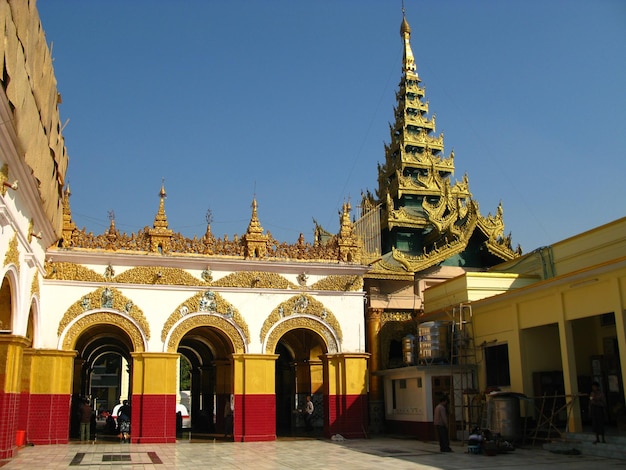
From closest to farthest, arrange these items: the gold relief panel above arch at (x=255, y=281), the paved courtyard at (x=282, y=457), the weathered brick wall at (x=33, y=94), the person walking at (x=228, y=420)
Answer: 1. the weathered brick wall at (x=33, y=94)
2. the paved courtyard at (x=282, y=457)
3. the gold relief panel above arch at (x=255, y=281)
4. the person walking at (x=228, y=420)

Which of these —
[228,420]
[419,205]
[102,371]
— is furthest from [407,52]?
[102,371]

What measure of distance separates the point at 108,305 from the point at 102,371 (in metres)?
29.1

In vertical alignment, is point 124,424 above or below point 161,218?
below

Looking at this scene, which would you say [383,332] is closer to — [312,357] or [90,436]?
[312,357]

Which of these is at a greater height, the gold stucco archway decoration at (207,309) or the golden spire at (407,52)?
the golden spire at (407,52)

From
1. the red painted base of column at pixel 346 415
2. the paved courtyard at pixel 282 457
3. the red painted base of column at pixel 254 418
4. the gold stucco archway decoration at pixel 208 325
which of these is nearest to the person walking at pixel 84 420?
the paved courtyard at pixel 282 457

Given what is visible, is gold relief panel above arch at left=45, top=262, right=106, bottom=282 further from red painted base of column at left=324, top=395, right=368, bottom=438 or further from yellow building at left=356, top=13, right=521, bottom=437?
yellow building at left=356, top=13, right=521, bottom=437

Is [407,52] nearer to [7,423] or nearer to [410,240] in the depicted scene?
[410,240]

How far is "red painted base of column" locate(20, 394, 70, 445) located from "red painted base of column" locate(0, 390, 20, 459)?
8.24 feet

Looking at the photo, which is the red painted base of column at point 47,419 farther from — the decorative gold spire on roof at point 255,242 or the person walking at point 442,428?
the person walking at point 442,428

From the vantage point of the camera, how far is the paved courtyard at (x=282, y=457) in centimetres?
1136

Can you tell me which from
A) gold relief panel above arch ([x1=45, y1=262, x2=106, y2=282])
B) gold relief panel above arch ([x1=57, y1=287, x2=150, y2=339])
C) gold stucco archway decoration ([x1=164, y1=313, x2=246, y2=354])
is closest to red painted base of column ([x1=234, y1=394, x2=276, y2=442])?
gold stucco archway decoration ([x1=164, y1=313, x2=246, y2=354])

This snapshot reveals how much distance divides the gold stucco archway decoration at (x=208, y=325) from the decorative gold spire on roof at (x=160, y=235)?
1.82 meters

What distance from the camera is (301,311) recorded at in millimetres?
17438
